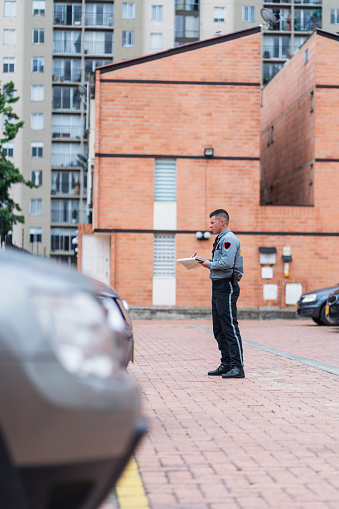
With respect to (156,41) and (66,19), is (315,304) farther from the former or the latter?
(66,19)

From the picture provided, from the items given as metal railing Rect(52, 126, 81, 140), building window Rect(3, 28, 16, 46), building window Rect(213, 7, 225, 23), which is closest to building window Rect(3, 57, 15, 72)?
building window Rect(3, 28, 16, 46)

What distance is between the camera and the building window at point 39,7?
211 ft

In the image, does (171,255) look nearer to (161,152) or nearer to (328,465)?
(161,152)

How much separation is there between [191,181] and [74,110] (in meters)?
38.8

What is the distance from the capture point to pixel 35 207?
65250mm

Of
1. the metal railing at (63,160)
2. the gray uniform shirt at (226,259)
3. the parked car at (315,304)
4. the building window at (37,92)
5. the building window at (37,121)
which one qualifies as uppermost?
the building window at (37,92)

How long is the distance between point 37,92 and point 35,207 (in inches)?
386

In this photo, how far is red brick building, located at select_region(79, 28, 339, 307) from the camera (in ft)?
91.2

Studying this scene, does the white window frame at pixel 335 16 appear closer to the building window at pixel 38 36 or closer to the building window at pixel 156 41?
the building window at pixel 156 41

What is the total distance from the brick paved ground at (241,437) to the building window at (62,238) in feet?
182

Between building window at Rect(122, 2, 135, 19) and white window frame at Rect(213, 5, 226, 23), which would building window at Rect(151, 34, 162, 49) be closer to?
building window at Rect(122, 2, 135, 19)

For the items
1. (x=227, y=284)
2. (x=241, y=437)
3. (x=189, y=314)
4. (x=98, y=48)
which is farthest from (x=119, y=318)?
(x=98, y=48)

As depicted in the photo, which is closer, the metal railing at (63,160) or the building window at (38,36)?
the building window at (38,36)

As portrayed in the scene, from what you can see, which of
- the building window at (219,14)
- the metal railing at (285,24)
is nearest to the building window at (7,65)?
the building window at (219,14)
